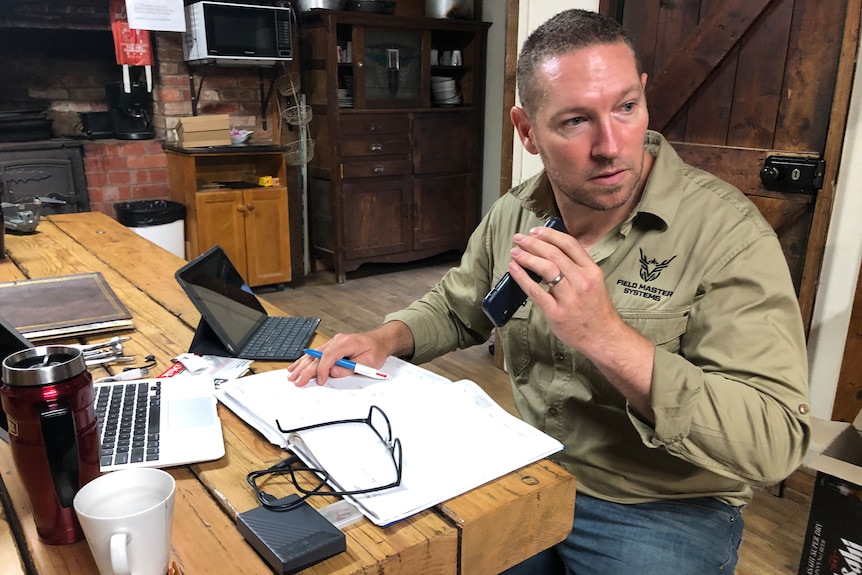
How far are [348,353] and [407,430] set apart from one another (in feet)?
0.80

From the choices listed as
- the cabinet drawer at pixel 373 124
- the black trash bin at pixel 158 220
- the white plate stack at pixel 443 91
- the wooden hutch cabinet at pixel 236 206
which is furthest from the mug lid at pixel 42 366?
the white plate stack at pixel 443 91

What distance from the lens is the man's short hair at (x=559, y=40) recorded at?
1062mm

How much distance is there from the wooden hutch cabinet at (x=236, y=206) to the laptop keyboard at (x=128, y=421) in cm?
288

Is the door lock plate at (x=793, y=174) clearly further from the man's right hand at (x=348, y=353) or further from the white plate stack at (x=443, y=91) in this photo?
the white plate stack at (x=443, y=91)

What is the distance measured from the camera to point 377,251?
452cm

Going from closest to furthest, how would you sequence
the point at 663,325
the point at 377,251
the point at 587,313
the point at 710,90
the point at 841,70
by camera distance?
the point at 587,313
the point at 663,325
the point at 841,70
the point at 710,90
the point at 377,251

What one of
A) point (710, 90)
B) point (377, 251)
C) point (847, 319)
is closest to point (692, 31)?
point (710, 90)

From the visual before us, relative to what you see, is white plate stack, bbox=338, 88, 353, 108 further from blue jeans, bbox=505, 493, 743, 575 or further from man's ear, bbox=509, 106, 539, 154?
blue jeans, bbox=505, 493, 743, 575

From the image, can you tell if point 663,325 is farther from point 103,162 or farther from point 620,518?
point 103,162

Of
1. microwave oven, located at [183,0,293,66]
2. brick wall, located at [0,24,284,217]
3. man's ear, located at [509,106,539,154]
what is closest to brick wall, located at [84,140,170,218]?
brick wall, located at [0,24,284,217]

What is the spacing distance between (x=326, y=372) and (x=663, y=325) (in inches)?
21.2

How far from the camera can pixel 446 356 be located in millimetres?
3264

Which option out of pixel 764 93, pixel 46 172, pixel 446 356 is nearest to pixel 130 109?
pixel 46 172

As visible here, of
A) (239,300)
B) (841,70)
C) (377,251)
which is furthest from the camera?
(377,251)
